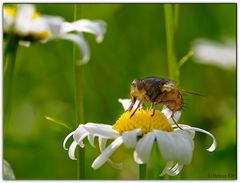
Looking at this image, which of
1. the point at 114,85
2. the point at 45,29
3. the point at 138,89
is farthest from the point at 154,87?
the point at 114,85

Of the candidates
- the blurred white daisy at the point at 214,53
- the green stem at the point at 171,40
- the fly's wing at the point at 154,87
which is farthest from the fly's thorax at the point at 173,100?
Result: the blurred white daisy at the point at 214,53

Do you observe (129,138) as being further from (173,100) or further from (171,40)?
(171,40)

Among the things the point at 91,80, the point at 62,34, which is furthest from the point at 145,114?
the point at 91,80

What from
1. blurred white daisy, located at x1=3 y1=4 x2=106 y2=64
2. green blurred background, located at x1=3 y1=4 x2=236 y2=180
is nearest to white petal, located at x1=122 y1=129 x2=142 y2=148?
blurred white daisy, located at x1=3 y1=4 x2=106 y2=64

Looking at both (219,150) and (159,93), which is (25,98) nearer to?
(219,150)

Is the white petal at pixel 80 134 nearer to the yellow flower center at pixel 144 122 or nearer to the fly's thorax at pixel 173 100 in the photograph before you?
the yellow flower center at pixel 144 122

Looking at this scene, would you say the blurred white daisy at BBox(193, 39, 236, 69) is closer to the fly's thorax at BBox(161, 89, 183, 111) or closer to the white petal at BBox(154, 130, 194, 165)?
the fly's thorax at BBox(161, 89, 183, 111)

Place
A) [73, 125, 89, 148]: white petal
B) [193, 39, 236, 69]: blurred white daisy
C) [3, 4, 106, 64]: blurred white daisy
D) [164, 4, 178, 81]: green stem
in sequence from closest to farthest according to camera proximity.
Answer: [73, 125, 89, 148]: white petal
[3, 4, 106, 64]: blurred white daisy
[164, 4, 178, 81]: green stem
[193, 39, 236, 69]: blurred white daisy
